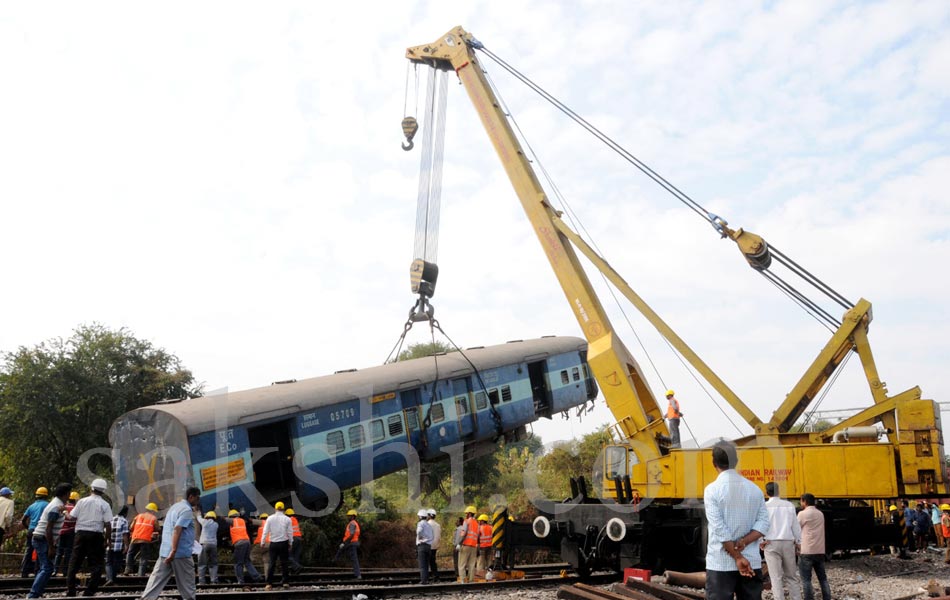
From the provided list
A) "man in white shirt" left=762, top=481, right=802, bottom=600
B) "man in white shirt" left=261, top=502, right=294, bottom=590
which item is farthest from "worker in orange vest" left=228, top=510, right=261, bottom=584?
"man in white shirt" left=762, top=481, right=802, bottom=600

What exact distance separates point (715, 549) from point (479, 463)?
79.8 feet

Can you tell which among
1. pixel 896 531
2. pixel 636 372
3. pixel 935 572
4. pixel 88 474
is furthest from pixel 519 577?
pixel 88 474

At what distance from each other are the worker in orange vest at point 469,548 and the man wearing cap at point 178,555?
17.0 ft

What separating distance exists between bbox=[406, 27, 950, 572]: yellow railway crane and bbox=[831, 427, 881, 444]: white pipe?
14 mm

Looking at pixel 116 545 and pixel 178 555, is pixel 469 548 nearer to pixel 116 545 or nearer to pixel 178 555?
pixel 116 545

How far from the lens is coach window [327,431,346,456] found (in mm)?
13992

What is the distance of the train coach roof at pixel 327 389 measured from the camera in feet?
41.6

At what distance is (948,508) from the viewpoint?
1766 cm

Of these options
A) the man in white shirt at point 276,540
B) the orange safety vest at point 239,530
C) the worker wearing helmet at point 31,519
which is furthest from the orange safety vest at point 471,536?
the worker wearing helmet at point 31,519

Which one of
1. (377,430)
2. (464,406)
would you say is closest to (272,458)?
(377,430)

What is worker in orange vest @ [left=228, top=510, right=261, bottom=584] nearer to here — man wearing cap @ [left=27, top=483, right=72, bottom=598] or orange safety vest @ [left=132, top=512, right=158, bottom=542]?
orange safety vest @ [left=132, top=512, right=158, bottom=542]

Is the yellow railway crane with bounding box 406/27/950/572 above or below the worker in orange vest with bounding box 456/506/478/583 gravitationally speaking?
above

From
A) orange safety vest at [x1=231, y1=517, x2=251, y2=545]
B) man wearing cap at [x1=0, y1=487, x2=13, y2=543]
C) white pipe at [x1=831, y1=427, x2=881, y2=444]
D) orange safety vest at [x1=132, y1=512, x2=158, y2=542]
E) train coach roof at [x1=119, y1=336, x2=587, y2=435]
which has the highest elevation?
train coach roof at [x1=119, y1=336, x2=587, y2=435]

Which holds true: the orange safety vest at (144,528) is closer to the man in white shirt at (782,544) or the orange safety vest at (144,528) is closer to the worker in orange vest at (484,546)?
the worker in orange vest at (484,546)
